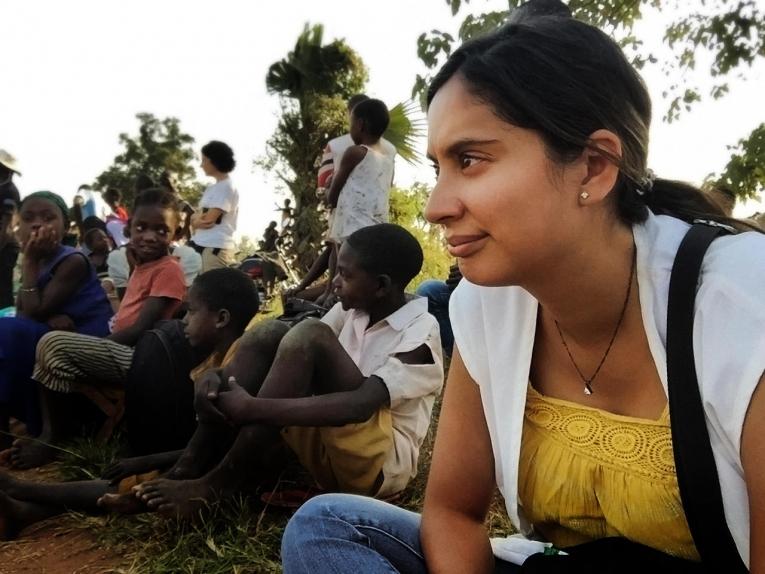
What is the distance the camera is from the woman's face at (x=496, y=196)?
1179mm

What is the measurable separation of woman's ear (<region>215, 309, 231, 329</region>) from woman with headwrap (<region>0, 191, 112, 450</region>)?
102 centimetres

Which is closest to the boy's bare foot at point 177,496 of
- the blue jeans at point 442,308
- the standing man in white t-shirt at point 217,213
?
the blue jeans at point 442,308

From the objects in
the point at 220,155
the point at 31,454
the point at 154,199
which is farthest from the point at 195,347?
the point at 220,155

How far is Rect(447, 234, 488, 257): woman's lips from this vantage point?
1.21 metres

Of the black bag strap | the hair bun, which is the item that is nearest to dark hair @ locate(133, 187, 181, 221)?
the hair bun

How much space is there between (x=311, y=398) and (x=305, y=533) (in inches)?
33.5

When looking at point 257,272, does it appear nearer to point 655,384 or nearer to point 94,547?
point 94,547

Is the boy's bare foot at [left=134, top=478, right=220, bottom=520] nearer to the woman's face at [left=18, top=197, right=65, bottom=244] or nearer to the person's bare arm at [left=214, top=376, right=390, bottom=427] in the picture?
the person's bare arm at [left=214, top=376, right=390, bottom=427]

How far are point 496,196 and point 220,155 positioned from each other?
5.00m

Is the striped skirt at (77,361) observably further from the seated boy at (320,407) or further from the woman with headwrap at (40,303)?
the seated boy at (320,407)

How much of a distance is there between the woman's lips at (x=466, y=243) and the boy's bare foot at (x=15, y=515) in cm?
201

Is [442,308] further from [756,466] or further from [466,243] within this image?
[756,466]

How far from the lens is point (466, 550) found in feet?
4.54

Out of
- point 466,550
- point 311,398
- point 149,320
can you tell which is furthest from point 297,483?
point 466,550
